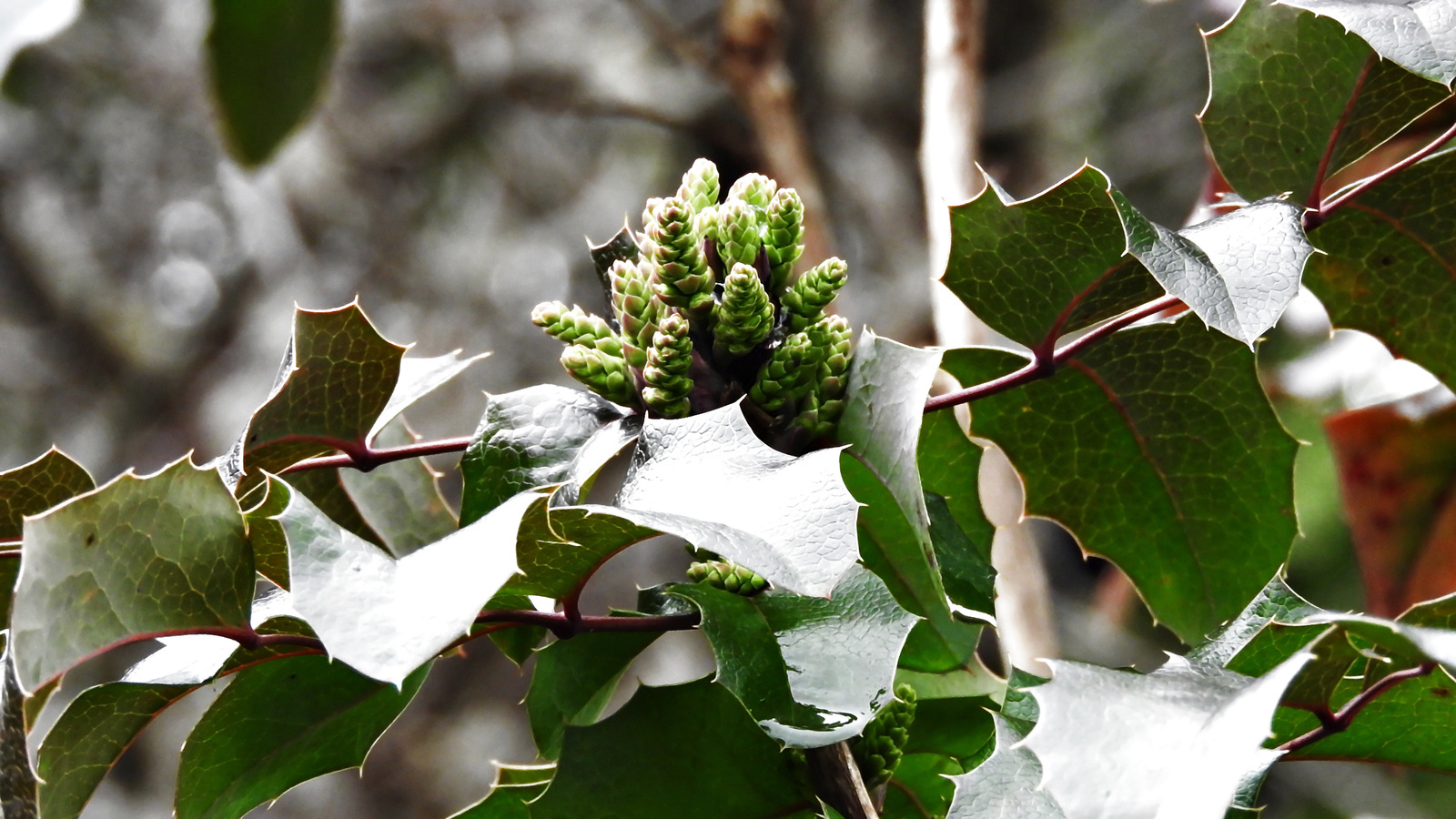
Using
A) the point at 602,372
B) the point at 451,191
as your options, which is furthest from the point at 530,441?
the point at 451,191

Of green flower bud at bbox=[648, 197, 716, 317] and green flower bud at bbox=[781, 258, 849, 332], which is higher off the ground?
green flower bud at bbox=[648, 197, 716, 317]

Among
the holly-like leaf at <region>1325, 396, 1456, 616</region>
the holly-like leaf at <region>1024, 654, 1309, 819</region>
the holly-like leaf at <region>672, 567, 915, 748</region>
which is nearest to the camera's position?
the holly-like leaf at <region>1024, 654, 1309, 819</region>

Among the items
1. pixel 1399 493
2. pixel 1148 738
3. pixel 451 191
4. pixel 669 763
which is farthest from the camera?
pixel 451 191

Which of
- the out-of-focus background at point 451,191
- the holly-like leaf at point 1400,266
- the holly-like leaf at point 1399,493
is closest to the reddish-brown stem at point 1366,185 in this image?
the holly-like leaf at point 1400,266

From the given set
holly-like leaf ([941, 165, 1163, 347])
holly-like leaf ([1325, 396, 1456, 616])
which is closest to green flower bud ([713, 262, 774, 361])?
holly-like leaf ([941, 165, 1163, 347])

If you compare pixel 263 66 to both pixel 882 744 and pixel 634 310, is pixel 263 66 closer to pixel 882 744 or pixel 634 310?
pixel 634 310

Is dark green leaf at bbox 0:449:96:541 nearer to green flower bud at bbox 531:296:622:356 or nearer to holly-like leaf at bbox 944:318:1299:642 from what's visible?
green flower bud at bbox 531:296:622:356
